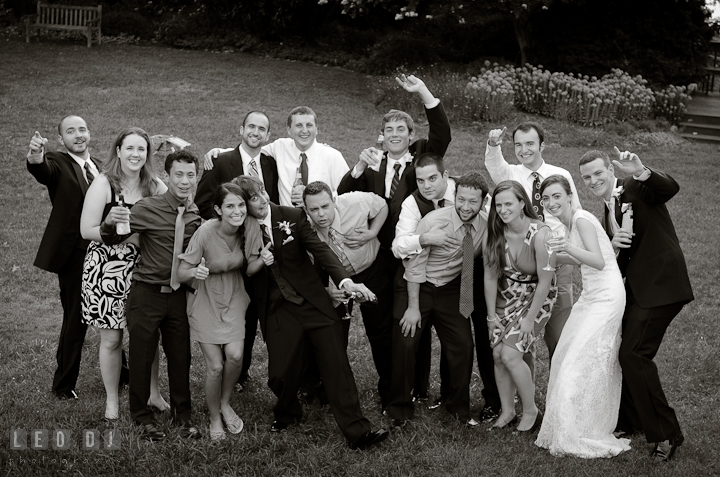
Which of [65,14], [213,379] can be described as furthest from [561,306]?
[65,14]

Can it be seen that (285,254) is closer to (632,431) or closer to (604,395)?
(604,395)

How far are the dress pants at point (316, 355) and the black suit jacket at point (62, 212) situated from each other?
66.0 inches

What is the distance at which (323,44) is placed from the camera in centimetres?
2123

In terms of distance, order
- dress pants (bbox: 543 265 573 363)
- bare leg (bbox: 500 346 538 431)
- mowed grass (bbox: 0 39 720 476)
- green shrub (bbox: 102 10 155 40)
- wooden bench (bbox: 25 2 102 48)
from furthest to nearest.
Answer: green shrub (bbox: 102 10 155 40)
wooden bench (bbox: 25 2 102 48)
dress pants (bbox: 543 265 573 363)
bare leg (bbox: 500 346 538 431)
mowed grass (bbox: 0 39 720 476)

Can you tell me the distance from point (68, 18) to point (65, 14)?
0.42 feet

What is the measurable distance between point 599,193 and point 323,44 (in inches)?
673

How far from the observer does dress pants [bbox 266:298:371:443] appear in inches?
201

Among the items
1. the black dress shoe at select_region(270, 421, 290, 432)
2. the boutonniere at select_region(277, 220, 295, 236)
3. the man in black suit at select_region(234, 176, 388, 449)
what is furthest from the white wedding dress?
the boutonniere at select_region(277, 220, 295, 236)

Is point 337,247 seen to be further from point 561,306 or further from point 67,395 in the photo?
point 67,395

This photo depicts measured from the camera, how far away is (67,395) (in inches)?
226

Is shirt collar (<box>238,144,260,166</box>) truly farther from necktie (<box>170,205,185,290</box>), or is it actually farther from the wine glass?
the wine glass

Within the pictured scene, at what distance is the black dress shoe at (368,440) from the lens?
16.6 feet

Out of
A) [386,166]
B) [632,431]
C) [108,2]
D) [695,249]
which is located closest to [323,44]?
[108,2]

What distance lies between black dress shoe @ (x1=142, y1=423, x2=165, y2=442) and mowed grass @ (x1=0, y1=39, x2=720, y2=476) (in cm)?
10
